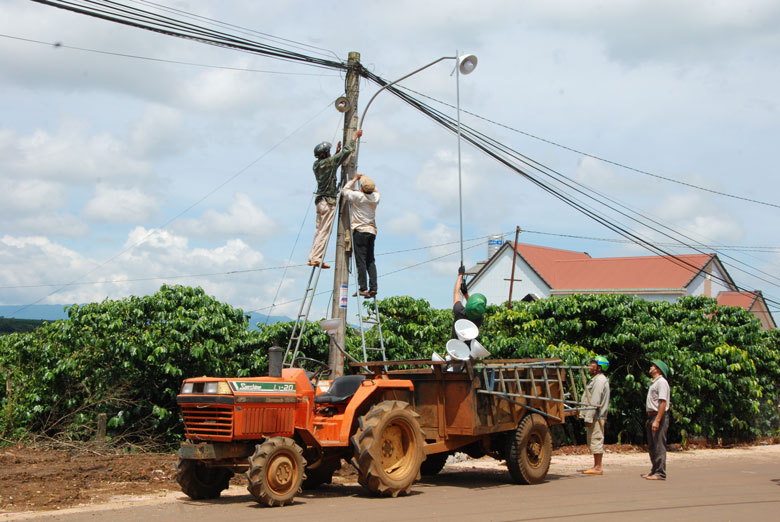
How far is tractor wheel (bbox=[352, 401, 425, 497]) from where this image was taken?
9016 millimetres

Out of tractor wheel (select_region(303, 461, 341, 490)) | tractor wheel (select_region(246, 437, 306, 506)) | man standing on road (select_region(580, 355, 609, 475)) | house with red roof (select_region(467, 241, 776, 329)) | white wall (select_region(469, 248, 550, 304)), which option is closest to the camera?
tractor wheel (select_region(246, 437, 306, 506))

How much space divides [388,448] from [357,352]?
608cm

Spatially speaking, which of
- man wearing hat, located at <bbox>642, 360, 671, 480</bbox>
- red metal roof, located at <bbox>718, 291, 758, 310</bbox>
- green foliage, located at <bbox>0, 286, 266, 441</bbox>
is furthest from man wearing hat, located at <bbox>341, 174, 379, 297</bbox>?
red metal roof, located at <bbox>718, 291, 758, 310</bbox>

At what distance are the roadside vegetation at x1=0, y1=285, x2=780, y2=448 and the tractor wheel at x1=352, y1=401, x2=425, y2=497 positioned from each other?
5389mm

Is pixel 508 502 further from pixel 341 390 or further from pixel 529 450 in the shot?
pixel 341 390

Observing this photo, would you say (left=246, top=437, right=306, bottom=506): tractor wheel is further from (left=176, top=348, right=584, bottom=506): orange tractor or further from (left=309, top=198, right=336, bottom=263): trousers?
(left=309, top=198, right=336, bottom=263): trousers

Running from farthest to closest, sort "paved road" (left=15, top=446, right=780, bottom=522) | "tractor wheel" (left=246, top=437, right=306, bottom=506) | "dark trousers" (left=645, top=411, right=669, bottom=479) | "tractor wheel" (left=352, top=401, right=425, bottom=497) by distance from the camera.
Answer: "dark trousers" (left=645, top=411, right=669, bottom=479) → "tractor wheel" (left=352, top=401, right=425, bottom=497) → "tractor wheel" (left=246, top=437, right=306, bottom=506) → "paved road" (left=15, top=446, right=780, bottom=522)

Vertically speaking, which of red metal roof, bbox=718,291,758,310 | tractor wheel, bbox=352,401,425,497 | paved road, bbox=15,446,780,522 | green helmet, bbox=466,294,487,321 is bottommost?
paved road, bbox=15,446,780,522

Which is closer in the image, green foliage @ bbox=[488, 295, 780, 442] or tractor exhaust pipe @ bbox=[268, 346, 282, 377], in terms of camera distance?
tractor exhaust pipe @ bbox=[268, 346, 282, 377]

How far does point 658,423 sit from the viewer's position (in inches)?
462

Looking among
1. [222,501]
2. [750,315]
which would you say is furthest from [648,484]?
[750,315]

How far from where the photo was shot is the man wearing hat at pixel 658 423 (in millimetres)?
11633

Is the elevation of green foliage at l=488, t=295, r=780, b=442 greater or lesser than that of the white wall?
lesser

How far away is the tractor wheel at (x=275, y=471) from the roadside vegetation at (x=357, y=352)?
5530 millimetres
